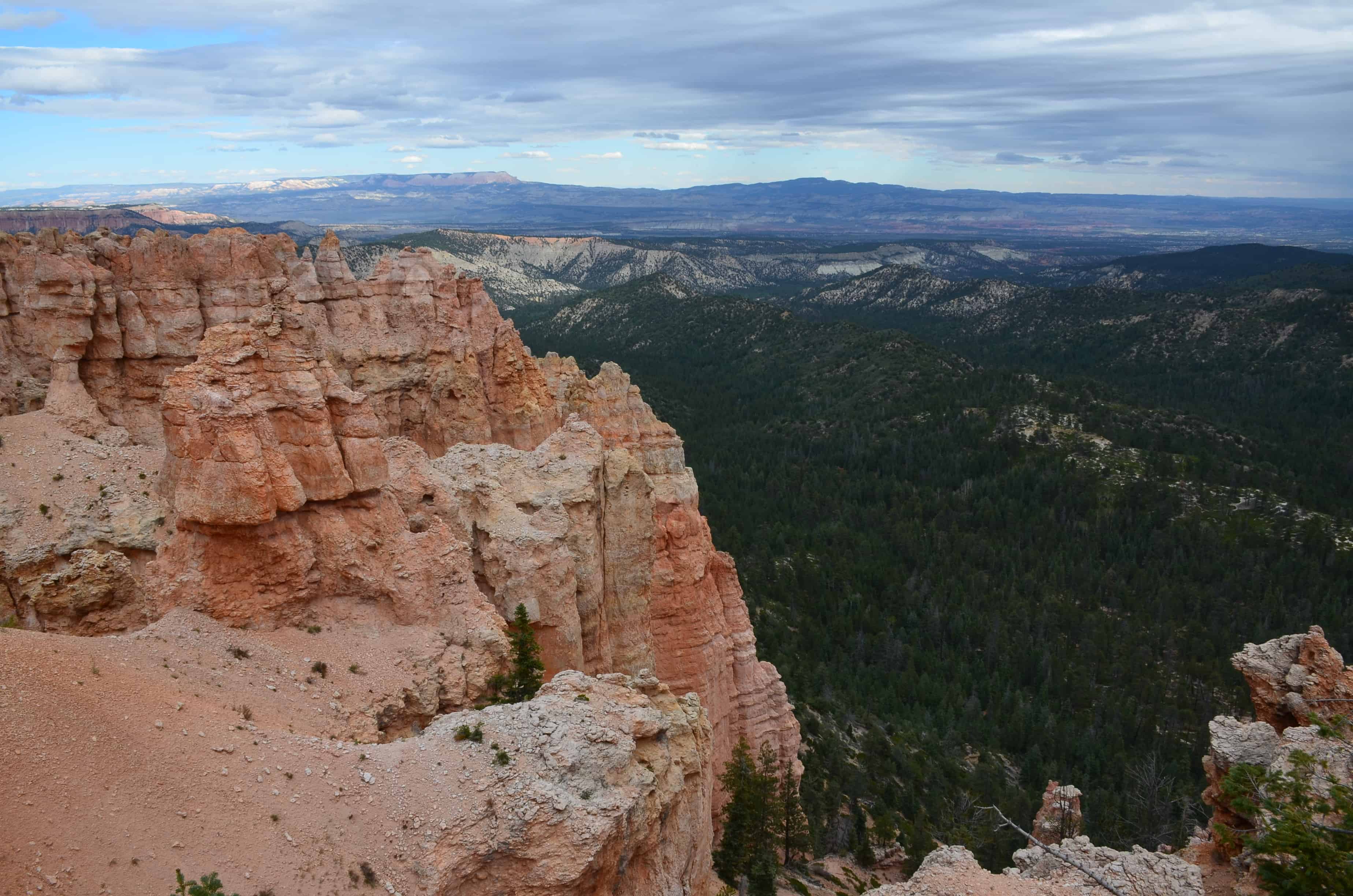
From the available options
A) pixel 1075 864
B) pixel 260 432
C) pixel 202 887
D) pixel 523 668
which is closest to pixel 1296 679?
pixel 1075 864

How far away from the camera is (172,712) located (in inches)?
492

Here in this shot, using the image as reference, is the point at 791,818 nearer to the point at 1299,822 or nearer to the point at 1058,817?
the point at 1058,817

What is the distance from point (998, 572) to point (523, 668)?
2651 inches

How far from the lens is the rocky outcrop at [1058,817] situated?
27422 millimetres

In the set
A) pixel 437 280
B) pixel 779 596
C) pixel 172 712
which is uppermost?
pixel 437 280

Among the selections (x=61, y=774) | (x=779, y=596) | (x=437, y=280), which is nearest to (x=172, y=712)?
(x=61, y=774)

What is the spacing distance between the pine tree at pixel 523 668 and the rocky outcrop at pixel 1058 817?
18196 millimetres

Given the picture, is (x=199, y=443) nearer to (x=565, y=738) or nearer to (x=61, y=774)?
(x=61, y=774)

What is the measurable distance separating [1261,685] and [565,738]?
16418 millimetres

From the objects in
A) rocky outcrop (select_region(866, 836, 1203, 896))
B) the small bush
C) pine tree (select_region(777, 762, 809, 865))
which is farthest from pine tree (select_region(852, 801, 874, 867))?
the small bush

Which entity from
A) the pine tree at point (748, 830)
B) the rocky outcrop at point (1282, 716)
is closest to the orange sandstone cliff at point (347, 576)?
the pine tree at point (748, 830)

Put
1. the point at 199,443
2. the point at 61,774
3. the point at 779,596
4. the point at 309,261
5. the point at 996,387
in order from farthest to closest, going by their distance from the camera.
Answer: the point at 996,387 < the point at 779,596 < the point at 309,261 < the point at 199,443 < the point at 61,774

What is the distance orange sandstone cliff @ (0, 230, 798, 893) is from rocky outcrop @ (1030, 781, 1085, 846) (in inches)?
324

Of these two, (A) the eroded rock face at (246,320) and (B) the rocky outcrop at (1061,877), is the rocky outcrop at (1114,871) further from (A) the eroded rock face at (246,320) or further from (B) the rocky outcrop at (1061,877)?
(A) the eroded rock face at (246,320)
